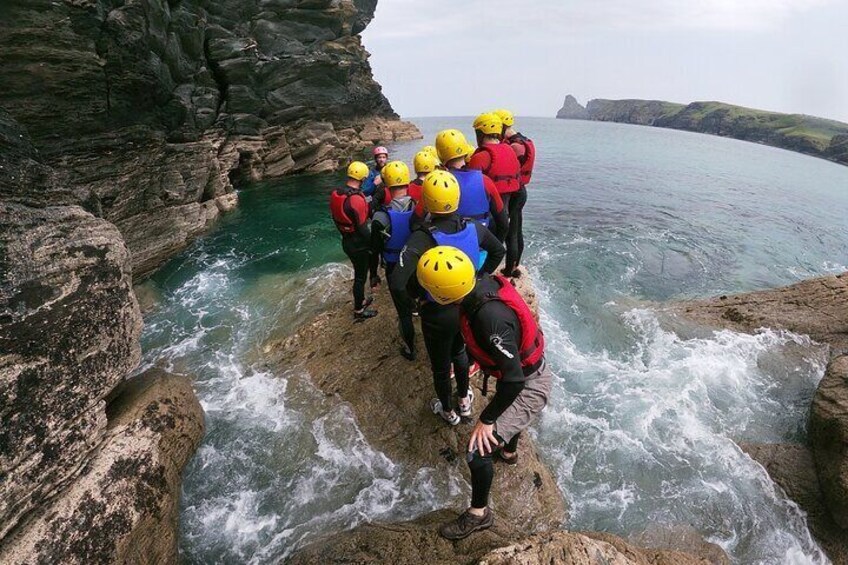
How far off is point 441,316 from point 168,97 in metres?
21.9

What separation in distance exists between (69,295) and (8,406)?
151cm

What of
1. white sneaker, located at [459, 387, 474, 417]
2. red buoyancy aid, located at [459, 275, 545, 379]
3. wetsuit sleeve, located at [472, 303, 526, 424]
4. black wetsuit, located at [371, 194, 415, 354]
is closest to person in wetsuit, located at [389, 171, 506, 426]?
white sneaker, located at [459, 387, 474, 417]

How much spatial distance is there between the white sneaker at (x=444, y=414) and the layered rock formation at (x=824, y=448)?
19.0ft

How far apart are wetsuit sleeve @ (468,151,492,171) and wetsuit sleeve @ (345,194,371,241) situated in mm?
2217

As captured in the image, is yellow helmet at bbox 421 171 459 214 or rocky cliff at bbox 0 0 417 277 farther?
rocky cliff at bbox 0 0 417 277

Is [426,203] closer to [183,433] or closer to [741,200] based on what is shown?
[183,433]

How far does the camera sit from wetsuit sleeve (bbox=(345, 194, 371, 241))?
8242mm

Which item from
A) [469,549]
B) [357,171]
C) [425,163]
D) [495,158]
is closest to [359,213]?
[357,171]

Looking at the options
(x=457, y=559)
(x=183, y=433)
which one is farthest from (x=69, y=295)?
(x=457, y=559)

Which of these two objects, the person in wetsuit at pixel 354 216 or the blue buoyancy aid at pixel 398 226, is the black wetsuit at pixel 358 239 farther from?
the blue buoyancy aid at pixel 398 226

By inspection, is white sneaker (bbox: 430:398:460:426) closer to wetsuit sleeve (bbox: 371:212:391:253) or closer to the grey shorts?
the grey shorts

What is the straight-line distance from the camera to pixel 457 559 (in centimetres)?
455

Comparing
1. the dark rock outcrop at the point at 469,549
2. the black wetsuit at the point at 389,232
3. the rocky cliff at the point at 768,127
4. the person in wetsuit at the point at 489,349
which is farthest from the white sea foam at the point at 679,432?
the rocky cliff at the point at 768,127

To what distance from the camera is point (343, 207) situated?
8.29 metres
